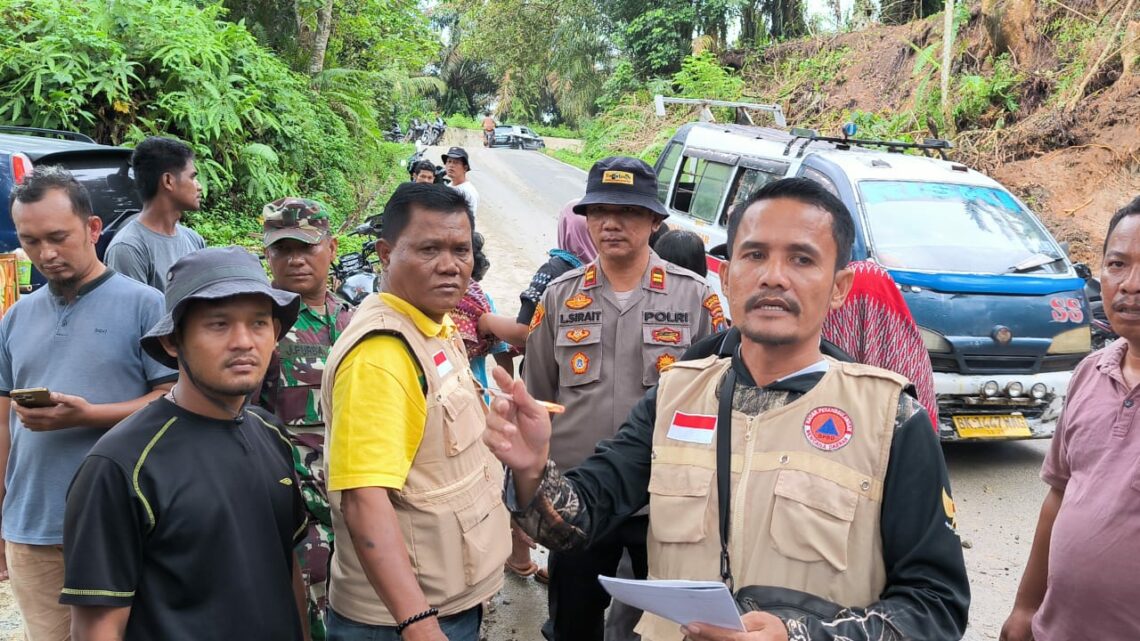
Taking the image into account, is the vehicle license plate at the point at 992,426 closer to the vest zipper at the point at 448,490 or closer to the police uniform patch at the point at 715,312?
the police uniform patch at the point at 715,312

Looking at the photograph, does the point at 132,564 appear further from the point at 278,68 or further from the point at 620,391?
the point at 278,68

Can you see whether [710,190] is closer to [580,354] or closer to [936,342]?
[936,342]

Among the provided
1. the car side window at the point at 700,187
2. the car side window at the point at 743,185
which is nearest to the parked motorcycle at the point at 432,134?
the car side window at the point at 700,187

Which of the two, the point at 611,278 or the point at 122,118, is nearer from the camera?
the point at 611,278

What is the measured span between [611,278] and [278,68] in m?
11.1

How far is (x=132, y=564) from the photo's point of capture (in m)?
1.88

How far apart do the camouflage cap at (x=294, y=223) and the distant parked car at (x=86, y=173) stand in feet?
9.97

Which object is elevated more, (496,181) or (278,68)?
(278,68)

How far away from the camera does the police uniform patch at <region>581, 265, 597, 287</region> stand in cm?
336

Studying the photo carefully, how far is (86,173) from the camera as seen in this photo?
6172mm

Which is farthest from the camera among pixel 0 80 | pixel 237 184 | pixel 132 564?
pixel 237 184

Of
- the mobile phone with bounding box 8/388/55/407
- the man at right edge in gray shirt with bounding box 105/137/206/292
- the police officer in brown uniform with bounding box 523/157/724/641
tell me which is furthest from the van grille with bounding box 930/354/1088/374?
the mobile phone with bounding box 8/388/55/407

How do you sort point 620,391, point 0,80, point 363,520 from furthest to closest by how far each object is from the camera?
point 0,80 → point 620,391 → point 363,520

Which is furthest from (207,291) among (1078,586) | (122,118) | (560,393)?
(122,118)
